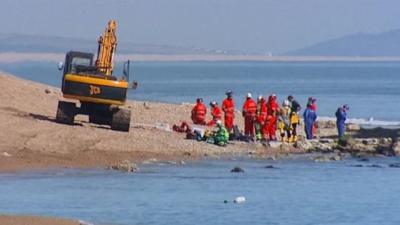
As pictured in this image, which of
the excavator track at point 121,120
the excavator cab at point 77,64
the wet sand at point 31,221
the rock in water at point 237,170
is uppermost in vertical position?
the excavator cab at point 77,64

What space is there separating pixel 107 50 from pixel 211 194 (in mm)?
10196

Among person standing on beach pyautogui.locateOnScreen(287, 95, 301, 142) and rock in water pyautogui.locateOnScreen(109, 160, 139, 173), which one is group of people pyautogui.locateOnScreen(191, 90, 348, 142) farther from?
rock in water pyautogui.locateOnScreen(109, 160, 139, 173)

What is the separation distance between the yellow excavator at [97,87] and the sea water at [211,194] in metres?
3.15

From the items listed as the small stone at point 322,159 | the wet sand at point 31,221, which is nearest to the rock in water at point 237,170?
the small stone at point 322,159

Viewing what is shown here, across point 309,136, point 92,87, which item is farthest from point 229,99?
point 92,87

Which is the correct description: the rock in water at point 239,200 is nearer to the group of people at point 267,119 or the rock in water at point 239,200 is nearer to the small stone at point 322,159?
the small stone at point 322,159

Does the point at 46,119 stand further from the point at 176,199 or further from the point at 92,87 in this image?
the point at 176,199

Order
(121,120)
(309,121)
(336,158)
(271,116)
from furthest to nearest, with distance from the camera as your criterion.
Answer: (309,121), (271,116), (121,120), (336,158)

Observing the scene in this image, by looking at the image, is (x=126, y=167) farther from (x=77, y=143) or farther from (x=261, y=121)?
(x=261, y=121)

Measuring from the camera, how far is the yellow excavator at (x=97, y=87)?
3031 centimetres

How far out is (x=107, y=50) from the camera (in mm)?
32312

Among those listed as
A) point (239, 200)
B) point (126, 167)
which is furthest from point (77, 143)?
point (239, 200)

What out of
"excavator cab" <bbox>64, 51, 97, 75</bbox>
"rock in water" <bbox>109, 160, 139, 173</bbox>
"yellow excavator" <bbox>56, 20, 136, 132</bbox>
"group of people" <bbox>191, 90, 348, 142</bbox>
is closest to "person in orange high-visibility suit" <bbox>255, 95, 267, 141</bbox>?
"group of people" <bbox>191, 90, 348, 142</bbox>

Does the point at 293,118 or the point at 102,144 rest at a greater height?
the point at 293,118
